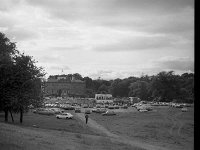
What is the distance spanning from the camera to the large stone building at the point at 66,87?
187 meters

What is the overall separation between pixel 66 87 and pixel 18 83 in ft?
490

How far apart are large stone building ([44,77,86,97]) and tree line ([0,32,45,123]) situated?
5611 inches

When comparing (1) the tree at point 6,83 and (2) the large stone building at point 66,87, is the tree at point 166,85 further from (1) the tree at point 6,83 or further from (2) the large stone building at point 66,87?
(1) the tree at point 6,83

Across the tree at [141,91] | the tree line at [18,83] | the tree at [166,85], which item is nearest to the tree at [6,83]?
the tree line at [18,83]

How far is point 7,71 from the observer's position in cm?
3928

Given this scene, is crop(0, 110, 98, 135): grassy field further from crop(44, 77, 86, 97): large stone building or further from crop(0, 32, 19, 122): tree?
crop(44, 77, 86, 97): large stone building

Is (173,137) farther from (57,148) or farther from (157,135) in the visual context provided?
(57,148)

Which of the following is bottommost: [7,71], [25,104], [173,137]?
[173,137]

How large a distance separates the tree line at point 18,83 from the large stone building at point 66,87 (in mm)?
142532

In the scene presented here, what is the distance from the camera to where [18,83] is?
1575 inches

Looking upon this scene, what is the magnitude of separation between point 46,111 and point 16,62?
26.2 metres

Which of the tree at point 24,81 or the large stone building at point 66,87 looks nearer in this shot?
the tree at point 24,81
